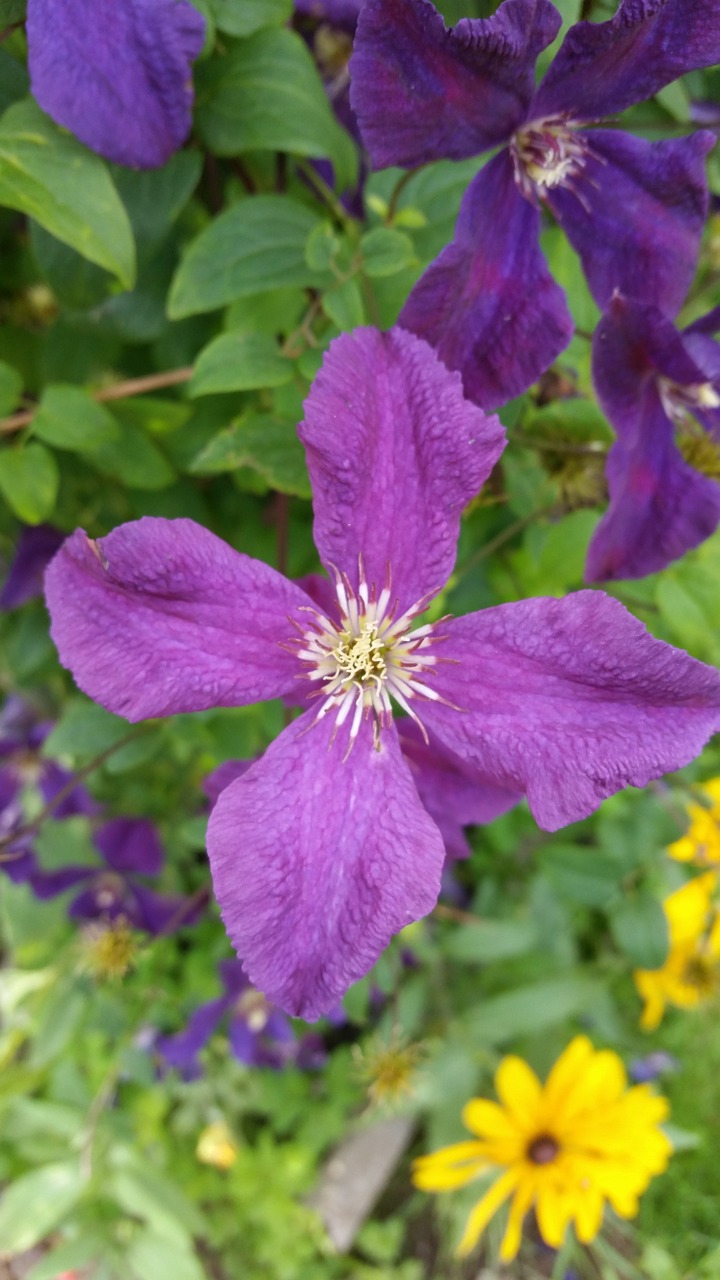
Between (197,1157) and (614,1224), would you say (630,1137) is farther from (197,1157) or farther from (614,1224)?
(197,1157)

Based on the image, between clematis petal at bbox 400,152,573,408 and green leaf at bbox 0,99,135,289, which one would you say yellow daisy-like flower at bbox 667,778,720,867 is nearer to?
clematis petal at bbox 400,152,573,408

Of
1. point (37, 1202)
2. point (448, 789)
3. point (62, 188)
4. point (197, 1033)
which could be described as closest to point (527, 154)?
point (62, 188)

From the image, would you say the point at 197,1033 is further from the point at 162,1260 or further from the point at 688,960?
the point at 688,960

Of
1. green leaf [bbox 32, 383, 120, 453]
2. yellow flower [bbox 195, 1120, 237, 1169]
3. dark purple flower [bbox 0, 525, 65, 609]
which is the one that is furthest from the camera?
yellow flower [bbox 195, 1120, 237, 1169]

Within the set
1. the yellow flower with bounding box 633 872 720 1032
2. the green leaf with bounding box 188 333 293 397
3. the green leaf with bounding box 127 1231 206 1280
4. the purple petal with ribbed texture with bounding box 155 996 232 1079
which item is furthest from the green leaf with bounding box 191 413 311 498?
the green leaf with bounding box 127 1231 206 1280

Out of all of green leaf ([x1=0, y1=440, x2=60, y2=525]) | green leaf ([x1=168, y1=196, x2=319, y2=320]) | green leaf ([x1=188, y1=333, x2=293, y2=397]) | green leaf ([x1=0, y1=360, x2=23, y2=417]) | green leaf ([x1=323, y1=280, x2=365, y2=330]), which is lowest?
green leaf ([x1=0, y1=440, x2=60, y2=525])

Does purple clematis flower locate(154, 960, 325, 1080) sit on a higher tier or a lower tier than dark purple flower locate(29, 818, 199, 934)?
lower

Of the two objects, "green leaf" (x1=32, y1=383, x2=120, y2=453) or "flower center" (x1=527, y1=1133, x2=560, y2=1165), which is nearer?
"green leaf" (x1=32, y1=383, x2=120, y2=453)

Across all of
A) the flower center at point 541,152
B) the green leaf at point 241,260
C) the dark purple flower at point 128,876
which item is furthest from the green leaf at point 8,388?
the dark purple flower at point 128,876

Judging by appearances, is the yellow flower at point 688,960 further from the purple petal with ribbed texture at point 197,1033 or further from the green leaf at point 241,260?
the green leaf at point 241,260
